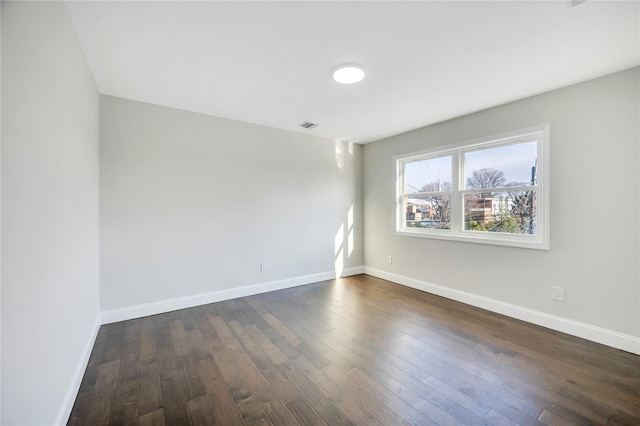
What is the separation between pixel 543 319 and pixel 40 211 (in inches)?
161

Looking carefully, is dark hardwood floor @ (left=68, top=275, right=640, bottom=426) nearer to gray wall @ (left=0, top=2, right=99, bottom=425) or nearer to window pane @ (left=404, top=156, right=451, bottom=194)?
gray wall @ (left=0, top=2, right=99, bottom=425)

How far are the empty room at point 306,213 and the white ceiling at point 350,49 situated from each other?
0.06 ft

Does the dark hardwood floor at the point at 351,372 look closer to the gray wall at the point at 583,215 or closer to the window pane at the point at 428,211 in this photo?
→ the gray wall at the point at 583,215

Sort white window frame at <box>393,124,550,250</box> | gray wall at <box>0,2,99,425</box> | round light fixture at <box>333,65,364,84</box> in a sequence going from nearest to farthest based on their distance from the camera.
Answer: gray wall at <box>0,2,99,425</box>
round light fixture at <box>333,65,364,84</box>
white window frame at <box>393,124,550,250</box>

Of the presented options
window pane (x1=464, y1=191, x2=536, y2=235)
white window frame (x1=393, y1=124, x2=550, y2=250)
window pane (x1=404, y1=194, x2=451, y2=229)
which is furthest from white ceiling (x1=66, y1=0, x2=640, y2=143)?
window pane (x1=404, y1=194, x2=451, y2=229)

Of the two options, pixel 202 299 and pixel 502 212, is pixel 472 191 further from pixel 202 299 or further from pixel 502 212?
pixel 202 299

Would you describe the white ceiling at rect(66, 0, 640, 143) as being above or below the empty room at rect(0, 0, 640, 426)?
above

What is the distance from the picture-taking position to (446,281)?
363 cm

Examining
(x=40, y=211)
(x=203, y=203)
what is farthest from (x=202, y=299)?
(x=40, y=211)

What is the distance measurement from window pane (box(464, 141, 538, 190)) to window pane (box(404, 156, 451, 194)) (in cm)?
29

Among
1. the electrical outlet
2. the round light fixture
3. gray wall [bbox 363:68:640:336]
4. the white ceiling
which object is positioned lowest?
the electrical outlet

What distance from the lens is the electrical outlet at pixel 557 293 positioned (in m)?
2.64

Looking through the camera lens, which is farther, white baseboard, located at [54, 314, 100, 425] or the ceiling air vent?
the ceiling air vent

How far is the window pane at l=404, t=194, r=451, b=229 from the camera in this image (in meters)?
3.80
